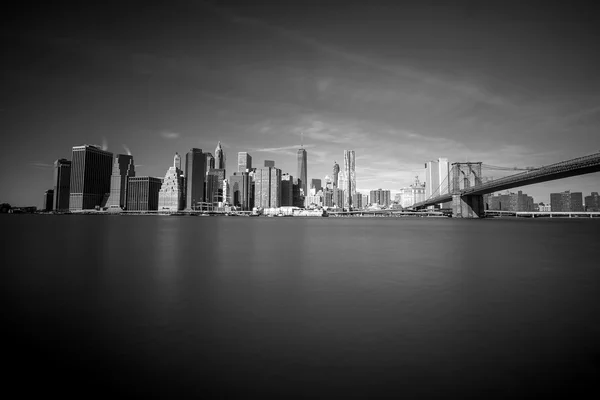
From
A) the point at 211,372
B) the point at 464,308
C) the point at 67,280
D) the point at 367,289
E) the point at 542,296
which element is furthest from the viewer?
the point at 67,280

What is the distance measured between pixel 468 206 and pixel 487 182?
21677 mm

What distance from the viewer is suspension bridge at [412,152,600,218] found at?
194ft

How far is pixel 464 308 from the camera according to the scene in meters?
11.0

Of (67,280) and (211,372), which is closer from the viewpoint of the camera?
(211,372)

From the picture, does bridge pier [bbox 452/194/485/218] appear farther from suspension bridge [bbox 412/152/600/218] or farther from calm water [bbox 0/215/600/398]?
calm water [bbox 0/215/600/398]

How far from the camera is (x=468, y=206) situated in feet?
365

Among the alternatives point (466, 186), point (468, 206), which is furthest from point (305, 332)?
point (466, 186)

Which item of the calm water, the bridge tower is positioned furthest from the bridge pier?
the calm water

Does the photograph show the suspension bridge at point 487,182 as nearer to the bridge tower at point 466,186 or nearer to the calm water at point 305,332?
the bridge tower at point 466,186

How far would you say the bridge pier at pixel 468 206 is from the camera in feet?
355

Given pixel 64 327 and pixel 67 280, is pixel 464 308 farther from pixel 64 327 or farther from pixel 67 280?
pixel 67 280

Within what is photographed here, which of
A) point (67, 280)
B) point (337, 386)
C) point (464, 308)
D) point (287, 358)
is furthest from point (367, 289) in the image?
point (67, 280)

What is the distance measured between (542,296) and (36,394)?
15.6 meters

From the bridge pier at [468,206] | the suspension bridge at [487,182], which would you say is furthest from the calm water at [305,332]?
the bridge pier at [468,206]
